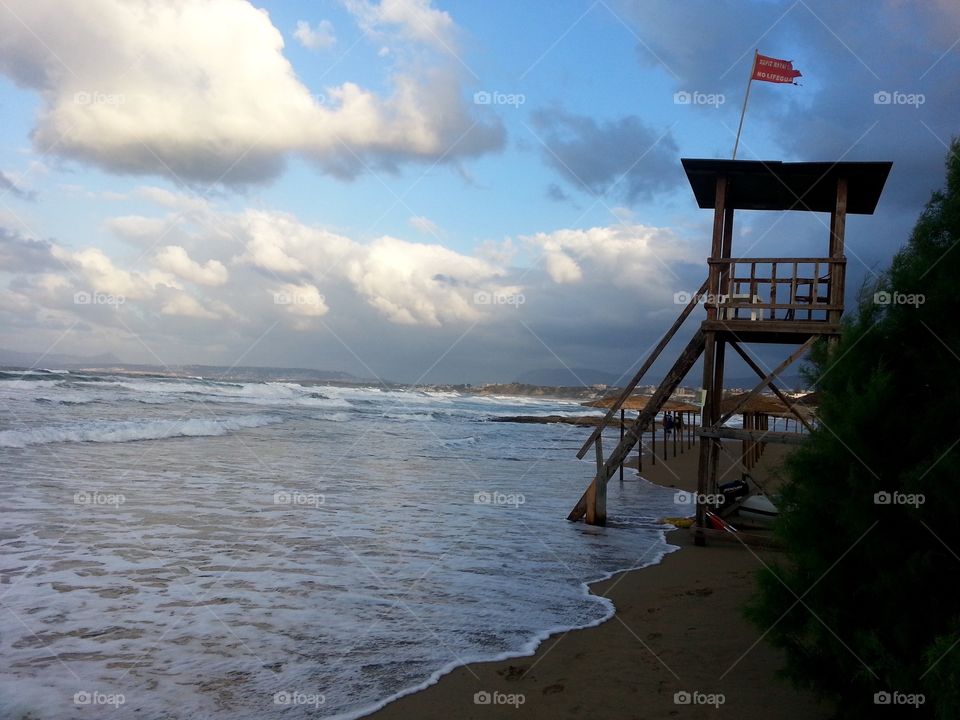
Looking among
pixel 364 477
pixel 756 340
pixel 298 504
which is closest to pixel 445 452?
pixel 364 477

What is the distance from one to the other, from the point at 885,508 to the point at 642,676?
3039mm

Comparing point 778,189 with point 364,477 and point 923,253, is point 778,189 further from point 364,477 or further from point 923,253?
point 364,477

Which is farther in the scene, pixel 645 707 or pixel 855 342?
pixel 645 707

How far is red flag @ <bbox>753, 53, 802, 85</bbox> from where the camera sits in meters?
13.5

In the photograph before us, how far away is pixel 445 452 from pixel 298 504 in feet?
50.3

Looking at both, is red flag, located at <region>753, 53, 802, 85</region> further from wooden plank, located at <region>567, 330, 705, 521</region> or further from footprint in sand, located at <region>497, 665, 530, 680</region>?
footprint in sand, located at <region>497, 665, 530, 680</region>

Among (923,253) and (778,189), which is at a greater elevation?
(778,189)

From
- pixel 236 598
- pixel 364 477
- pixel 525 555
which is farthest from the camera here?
pixel 364 477

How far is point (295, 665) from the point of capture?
6262 mm

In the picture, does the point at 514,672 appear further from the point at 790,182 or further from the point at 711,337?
the point at 790,182

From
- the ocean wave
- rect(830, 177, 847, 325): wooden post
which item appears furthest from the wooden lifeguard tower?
the ocean wave

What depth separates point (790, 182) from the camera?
12.7 m

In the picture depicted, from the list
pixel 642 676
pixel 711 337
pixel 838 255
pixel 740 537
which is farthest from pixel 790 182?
pixel 642 676

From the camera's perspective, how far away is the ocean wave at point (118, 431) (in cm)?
2284
